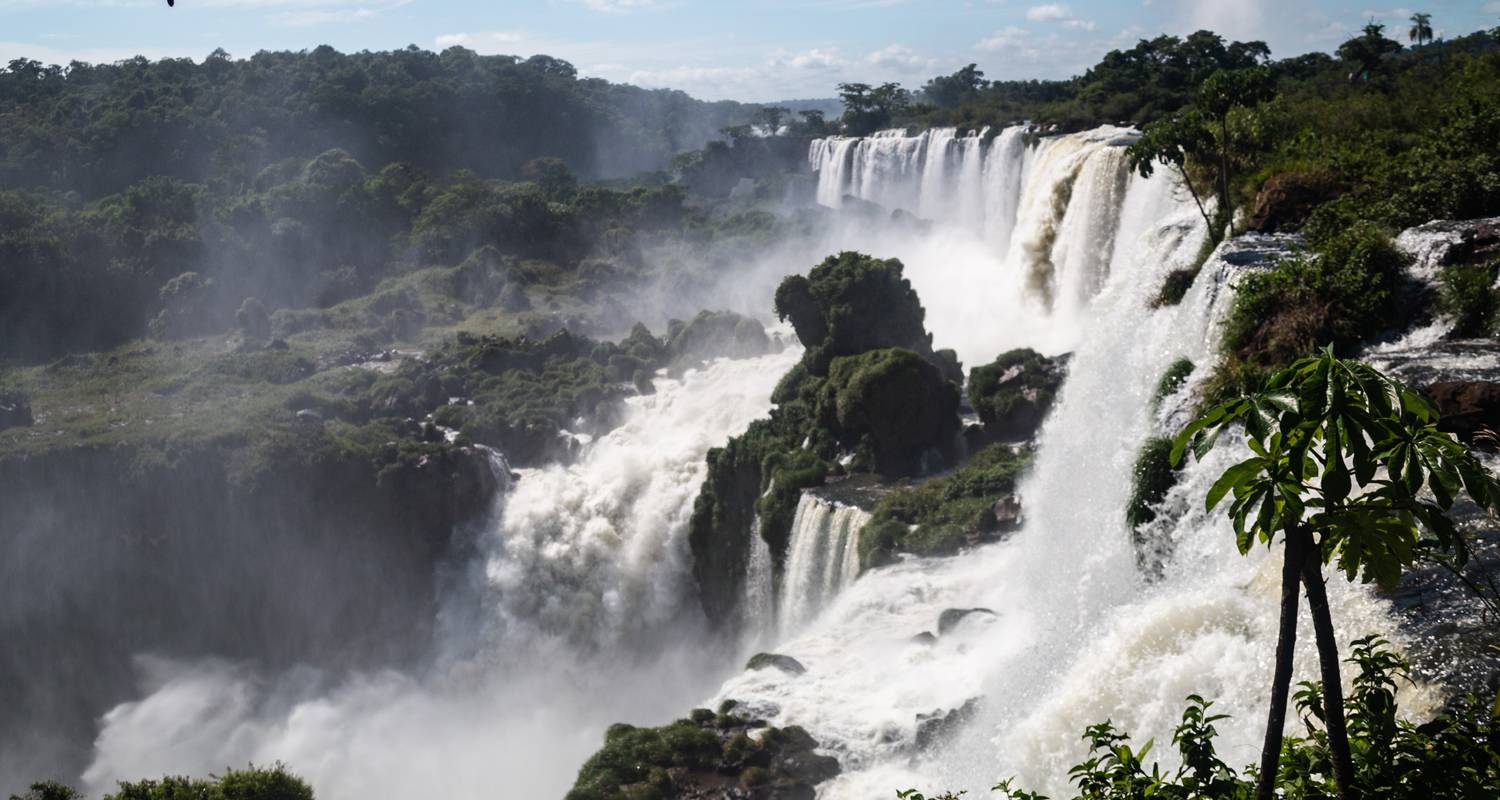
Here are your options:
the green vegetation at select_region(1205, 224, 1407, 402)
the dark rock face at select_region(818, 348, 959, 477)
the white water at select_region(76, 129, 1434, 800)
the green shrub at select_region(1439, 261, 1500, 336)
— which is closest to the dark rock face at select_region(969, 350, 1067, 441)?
the dark rock face at select_region(818, 348, 959, 477)

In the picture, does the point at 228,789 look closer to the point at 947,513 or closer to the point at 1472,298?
the point at 947,513

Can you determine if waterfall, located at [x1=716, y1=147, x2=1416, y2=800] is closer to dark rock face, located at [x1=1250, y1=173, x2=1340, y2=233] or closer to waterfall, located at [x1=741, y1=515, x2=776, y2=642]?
dark rock face, located at [x1=1250, y1=173, x2=1340, y2=233]

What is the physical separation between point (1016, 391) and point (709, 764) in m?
14.4

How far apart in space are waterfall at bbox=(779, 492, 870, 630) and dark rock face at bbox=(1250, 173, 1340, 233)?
359 inches

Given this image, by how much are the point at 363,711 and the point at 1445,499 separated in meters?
28.4

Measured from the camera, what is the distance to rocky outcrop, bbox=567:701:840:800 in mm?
14891

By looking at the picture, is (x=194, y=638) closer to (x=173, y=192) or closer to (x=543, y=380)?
(x=543, y=380)

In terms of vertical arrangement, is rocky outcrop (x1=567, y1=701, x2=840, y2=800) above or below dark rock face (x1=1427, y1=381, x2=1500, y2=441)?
→ below

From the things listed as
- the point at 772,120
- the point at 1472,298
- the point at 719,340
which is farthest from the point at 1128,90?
the point at 772,120

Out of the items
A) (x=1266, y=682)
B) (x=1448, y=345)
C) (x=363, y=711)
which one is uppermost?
(x=1448, y=345)

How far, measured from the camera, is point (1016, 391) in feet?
89.5

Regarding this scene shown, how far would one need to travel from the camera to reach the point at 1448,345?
14.0 metres

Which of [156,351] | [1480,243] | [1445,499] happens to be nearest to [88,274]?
[156,351]

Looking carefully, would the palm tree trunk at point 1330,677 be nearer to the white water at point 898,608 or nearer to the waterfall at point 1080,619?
the waterfall at point 1080,619
